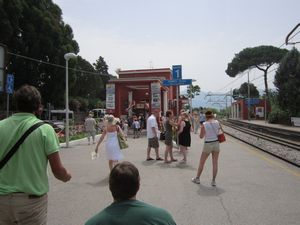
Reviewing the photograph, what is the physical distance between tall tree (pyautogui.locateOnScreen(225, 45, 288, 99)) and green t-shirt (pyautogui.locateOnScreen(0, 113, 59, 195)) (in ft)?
233

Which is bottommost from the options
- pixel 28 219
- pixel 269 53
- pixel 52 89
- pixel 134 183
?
pixel 28 219

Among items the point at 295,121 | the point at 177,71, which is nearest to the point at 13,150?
the point at 177,71

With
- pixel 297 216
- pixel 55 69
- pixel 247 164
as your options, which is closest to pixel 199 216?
pixel 297 216

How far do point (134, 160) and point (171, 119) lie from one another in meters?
1.88

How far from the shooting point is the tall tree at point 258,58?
7362cm

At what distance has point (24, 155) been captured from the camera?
3.27 m

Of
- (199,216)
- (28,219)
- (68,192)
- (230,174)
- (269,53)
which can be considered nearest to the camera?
(28,219)

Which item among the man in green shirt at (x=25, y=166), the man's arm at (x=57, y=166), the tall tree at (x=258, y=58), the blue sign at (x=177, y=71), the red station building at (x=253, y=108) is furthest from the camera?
the tall tree at (x=258, y=58)

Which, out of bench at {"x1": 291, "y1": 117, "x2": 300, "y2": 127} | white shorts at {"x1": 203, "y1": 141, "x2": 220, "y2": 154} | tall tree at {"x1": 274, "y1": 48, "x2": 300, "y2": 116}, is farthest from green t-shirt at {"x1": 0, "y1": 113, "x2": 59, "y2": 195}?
tall tree at {"x1": 274, "y1": 48, "x2": 300, "y2": 116}

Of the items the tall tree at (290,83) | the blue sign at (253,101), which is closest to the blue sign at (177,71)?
the tall tree at (290,83)

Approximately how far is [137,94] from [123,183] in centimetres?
3999

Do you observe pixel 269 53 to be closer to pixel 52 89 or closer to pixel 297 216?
pixel 52 89

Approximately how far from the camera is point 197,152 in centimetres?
1609

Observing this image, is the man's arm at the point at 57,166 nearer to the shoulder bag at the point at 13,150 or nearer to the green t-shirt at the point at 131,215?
the shoulder bag at the point at 13,150
